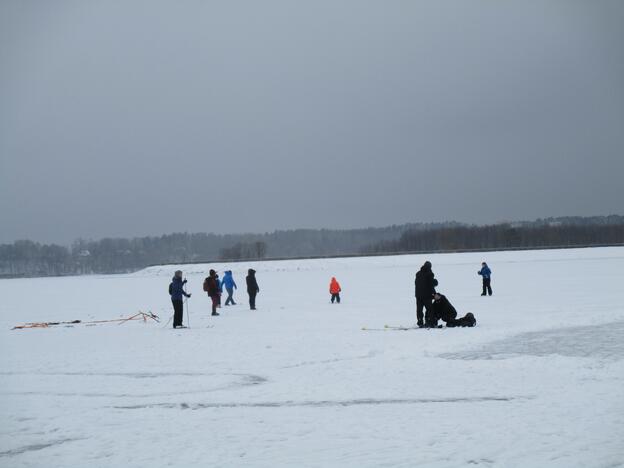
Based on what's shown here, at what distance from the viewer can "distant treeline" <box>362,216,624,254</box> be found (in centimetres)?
12225

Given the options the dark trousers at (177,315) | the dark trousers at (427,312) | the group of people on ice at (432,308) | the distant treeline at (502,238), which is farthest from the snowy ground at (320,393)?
the distant treeline at (502,238)

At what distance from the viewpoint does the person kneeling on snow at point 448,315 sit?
1689cm

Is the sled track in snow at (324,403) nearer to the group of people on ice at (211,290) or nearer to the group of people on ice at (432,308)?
the group of people on ice at (432,308)

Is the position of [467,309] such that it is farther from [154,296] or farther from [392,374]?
[154,296]

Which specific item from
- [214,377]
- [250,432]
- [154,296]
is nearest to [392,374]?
[214,377]

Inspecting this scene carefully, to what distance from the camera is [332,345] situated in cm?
1427

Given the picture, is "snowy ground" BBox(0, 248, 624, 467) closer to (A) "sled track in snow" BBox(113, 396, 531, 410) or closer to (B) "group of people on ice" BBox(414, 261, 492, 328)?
(A) "sled track in snow" BBox(113, 396, 531, 410)

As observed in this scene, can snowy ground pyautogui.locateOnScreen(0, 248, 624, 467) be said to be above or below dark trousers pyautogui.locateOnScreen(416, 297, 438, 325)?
below

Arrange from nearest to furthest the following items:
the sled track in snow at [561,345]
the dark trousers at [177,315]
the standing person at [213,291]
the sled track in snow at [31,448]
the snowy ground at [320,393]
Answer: the snowy ground at [320,393] < the sled track in snow at [31,448] < the sled track in snow at [561,345] < the dark trousers at [177,315] < the standing person at [213,291]

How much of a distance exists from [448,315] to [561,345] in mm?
4283

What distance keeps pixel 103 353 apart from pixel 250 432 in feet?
25.4

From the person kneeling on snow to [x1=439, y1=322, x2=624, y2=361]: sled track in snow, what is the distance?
6.82 feet

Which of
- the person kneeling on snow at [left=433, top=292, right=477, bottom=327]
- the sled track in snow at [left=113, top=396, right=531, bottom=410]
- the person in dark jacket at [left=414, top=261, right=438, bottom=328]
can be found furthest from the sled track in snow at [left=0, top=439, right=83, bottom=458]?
the person in dark jacket at [left=414, top=261, right=438, bottom=328]

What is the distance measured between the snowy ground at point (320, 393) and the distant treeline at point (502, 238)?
102 meters
